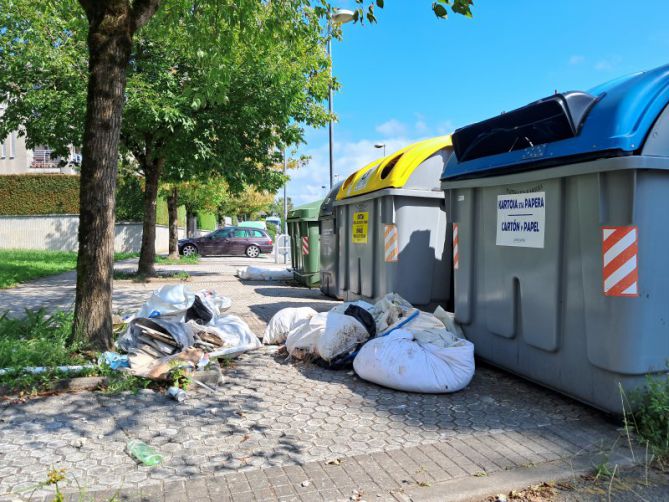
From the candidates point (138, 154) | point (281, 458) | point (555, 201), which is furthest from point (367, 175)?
point (138, 154)

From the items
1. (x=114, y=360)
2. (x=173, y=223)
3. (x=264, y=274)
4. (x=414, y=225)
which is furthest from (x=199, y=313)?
(x=173, y=223)

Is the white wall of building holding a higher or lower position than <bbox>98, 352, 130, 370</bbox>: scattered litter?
higher

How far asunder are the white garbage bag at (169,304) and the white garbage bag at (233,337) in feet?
1.20

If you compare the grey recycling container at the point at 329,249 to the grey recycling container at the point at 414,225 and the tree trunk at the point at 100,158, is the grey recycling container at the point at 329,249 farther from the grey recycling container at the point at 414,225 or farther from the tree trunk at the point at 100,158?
the tree trunk at the point at 100,158

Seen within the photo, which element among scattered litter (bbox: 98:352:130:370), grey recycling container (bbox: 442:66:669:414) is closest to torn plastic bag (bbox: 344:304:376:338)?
grey recycling container (bbox: 442:66:669:414)

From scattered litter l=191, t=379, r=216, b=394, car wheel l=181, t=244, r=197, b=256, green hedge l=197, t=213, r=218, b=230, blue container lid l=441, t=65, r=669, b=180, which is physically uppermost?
green hedge l=197, t=213, r=218, b=230

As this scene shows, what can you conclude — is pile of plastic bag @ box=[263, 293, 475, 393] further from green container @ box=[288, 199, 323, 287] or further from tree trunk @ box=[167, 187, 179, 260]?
tree trunk @ box=[167, 187, 179, 260]

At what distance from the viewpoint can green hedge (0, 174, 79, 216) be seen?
2492cm

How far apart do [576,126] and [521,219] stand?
Result: 88 centimetres

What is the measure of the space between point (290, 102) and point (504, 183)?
7.78 m

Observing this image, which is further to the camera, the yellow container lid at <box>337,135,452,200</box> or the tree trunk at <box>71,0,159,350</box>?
the yellow container lid at <box>337,135,452,200</box>

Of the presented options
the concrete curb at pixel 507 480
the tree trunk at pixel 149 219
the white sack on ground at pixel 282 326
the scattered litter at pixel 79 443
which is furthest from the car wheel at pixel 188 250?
the concrete curb at pixel 507 480

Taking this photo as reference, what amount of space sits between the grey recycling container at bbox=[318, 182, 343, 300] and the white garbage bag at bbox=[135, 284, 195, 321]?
3489 millimetres

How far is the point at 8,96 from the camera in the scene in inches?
431
